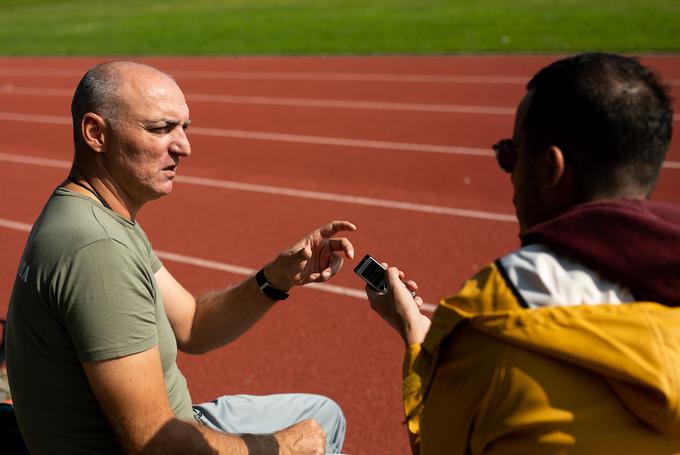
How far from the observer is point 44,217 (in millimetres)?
2104

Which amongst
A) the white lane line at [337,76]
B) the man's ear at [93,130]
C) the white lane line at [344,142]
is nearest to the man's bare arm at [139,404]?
the man's ear at [93,130]

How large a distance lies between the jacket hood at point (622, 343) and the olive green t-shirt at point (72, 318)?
99 cm

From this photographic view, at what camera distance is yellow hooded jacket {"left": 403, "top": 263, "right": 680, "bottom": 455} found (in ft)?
4.30

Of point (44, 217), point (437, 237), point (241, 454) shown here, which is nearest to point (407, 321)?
point (241, 454)

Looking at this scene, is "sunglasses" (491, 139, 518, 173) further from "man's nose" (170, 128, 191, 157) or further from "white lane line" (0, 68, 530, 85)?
"white lane line" (0, 68, 530, 85)

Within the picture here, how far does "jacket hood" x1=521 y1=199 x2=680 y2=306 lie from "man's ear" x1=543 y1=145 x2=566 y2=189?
0.36 ft

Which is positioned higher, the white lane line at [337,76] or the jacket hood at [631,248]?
the jacket hood at [631,248]

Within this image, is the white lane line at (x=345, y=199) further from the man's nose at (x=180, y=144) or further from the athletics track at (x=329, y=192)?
the man's nose at (x=180, y=144)

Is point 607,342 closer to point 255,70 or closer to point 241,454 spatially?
point 241,454

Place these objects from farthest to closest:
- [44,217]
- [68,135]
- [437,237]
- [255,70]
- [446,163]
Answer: [255,70], [68,135], [446,163], [437,237], [44,217]

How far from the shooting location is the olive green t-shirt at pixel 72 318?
192cm

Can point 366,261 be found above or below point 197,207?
above

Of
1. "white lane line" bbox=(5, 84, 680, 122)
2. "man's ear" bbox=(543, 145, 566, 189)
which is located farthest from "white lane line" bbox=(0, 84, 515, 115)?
"man's ear" bbox=(543, 145, 566, 189)

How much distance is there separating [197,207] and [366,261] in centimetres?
541
